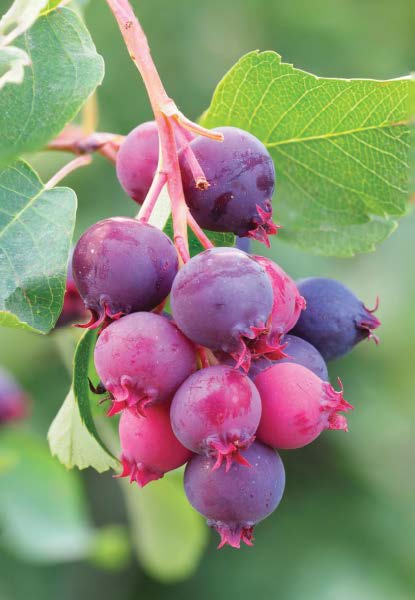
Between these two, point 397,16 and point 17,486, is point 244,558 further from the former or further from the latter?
point 397,16

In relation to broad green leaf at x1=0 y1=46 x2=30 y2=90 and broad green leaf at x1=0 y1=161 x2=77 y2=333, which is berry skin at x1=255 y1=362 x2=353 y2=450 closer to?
broad green leaf at x1=0 y1=161 x2=77 y2=333

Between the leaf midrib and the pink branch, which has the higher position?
the leaf midrib

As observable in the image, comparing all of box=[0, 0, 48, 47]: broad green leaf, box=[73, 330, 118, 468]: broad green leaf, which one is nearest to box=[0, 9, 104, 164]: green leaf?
box=[0, 0, 48, 47]: broad green leaf

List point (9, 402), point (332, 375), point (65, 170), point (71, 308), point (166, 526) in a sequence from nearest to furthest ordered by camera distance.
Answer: point (65, 170) → point (71, 308) → point (9, 402) → point (166, 526) → point (332, 375)

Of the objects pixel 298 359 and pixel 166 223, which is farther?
pixel 166 223

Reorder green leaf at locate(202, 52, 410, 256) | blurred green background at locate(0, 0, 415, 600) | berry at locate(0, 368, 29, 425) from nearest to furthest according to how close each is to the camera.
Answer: green leaf at locate(202, 52, 410, 256) → berry at locate(0, 368, 29, 425) → blurred green background at locate(0, 0, 415, 600)

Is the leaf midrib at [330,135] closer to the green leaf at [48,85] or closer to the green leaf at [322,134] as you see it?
the green leaf at [322,134]

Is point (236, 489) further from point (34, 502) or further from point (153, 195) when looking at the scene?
point (34, 502)

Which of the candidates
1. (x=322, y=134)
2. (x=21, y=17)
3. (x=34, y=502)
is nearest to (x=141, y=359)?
(x=21, y=17)
